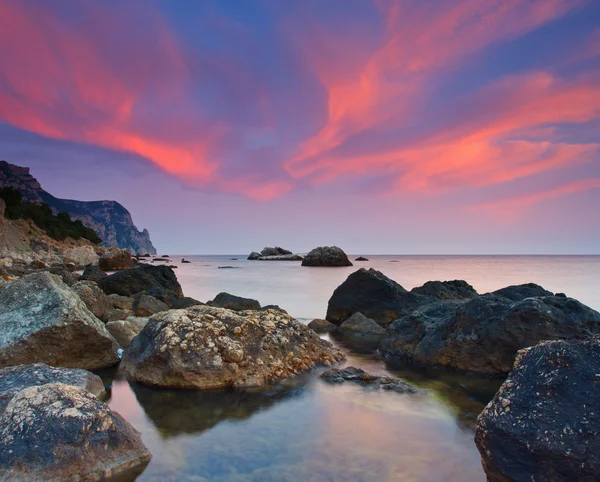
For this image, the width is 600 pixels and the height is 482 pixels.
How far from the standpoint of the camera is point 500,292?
958 cm

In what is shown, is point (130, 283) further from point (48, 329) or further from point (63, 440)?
point (63, 440)

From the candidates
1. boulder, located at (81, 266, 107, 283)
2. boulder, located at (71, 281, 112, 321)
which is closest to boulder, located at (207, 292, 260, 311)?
boulder, located at (71, 281, 112, 321)

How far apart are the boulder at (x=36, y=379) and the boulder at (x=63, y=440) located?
828 millimetres

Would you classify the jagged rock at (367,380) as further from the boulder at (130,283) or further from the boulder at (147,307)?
the boulder at (130,283)

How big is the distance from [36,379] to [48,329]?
1691mm

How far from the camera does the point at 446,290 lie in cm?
1336

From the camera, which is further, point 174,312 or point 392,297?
point 392,297

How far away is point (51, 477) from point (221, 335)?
3.17 m

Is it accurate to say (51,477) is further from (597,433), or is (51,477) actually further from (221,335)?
(597,433)

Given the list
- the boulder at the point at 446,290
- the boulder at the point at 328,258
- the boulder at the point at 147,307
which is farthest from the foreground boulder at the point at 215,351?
the boulder at the point at 328,258

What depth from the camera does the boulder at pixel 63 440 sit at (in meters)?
3.27

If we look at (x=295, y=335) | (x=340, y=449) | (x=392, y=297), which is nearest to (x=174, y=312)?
(x=295, y=335)

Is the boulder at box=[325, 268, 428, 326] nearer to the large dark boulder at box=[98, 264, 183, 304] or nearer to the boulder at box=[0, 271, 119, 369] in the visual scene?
the boulder at box=[0, 271, 119, 369]

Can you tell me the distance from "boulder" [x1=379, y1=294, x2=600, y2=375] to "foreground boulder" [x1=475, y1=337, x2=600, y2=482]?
11.5 ft
